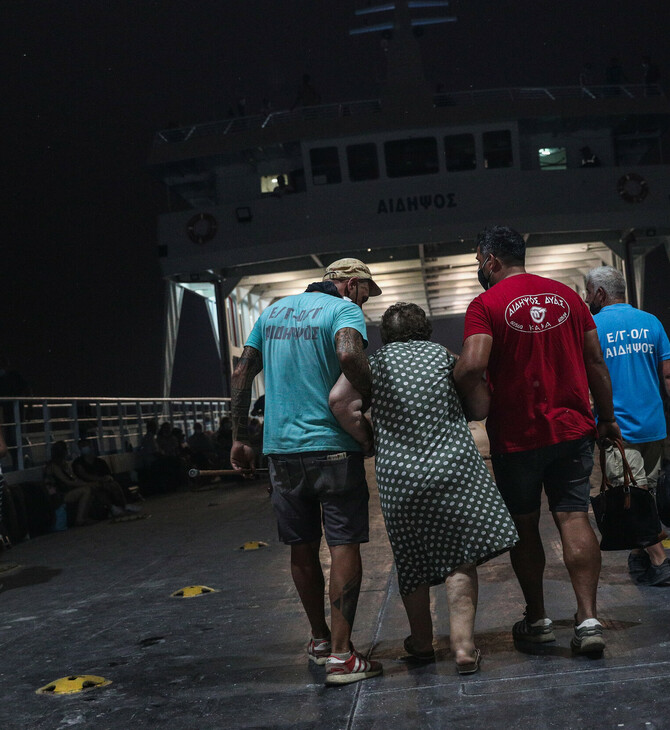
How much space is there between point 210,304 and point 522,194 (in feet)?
58.2

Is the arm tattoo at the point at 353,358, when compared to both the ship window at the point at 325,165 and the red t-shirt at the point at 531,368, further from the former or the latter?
the ship window at the point at 325,165

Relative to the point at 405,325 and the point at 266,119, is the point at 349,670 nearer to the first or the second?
the point at 405,325

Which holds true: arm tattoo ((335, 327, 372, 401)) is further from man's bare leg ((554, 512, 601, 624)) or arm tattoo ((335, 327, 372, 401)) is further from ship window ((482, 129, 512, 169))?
ship window ((482, 129, 512, 169))

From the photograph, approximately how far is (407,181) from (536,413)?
22.5 m

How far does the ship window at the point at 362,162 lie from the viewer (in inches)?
1013

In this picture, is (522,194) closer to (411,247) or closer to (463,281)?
(411,247)

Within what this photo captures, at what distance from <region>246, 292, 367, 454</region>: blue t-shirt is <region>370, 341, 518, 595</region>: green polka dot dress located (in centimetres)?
20

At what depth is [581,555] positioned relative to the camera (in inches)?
141

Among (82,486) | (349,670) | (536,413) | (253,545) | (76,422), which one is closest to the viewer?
(349,670)

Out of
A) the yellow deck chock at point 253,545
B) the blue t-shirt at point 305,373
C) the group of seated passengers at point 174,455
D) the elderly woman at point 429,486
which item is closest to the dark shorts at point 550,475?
the elderly woman at point 429,486

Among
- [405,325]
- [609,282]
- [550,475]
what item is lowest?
[550,475]

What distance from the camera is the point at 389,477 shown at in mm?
3500

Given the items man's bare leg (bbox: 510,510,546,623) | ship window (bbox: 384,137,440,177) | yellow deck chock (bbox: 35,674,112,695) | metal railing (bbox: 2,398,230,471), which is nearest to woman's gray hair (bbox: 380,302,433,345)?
man's bare leg (bbox: 510,510,546,623)

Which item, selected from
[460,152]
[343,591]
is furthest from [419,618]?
[460,152]
